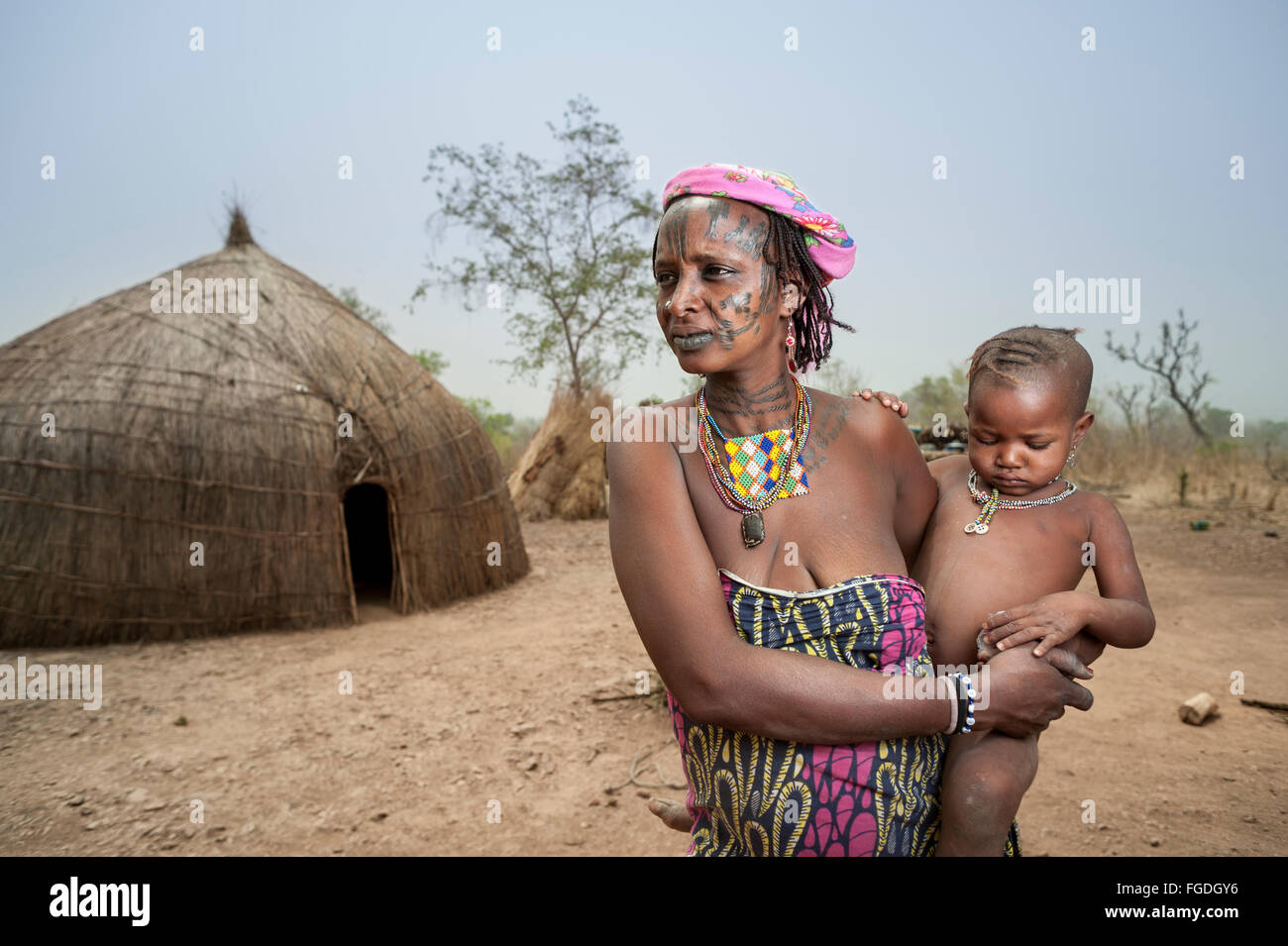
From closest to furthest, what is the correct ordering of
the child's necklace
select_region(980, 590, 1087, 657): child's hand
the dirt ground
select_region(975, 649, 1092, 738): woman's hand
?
select_region(975, 649, 1092, 738): woman's hand, select_region(980, 590, 1087, 657): child's hand, the child's necklace, the dirt ground

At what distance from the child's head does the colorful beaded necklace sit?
483 millimetres

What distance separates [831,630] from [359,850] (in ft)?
11.1

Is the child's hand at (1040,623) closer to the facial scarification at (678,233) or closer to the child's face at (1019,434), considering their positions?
the child's face at (1019,434)

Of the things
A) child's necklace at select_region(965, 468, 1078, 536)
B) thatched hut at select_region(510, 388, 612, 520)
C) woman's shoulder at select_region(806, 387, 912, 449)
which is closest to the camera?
woman's shoulder at select_region(806, 387, 912, 449)

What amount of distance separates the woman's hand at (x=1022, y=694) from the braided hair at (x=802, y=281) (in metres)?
0.82

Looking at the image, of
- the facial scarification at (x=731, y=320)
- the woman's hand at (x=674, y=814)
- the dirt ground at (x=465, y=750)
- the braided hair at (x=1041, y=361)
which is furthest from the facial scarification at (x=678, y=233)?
the dirt ground at (x=465, y=750)

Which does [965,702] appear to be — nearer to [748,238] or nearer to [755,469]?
[755,469]

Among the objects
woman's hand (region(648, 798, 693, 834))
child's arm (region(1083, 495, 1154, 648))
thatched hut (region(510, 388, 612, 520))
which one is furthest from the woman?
thatched hut (region(510, 388, 612, 520))

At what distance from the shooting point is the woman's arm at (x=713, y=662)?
51.7 inches

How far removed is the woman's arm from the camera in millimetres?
1313

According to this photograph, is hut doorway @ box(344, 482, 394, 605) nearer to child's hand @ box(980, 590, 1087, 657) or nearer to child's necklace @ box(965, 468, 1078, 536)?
child's necklace @ box(965, 468, 1078, 536)

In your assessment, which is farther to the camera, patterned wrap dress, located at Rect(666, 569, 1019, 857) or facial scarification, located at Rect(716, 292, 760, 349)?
facial scarification, located at Rect(716, 292, 760, 349)

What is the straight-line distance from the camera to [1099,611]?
63.8 inches
